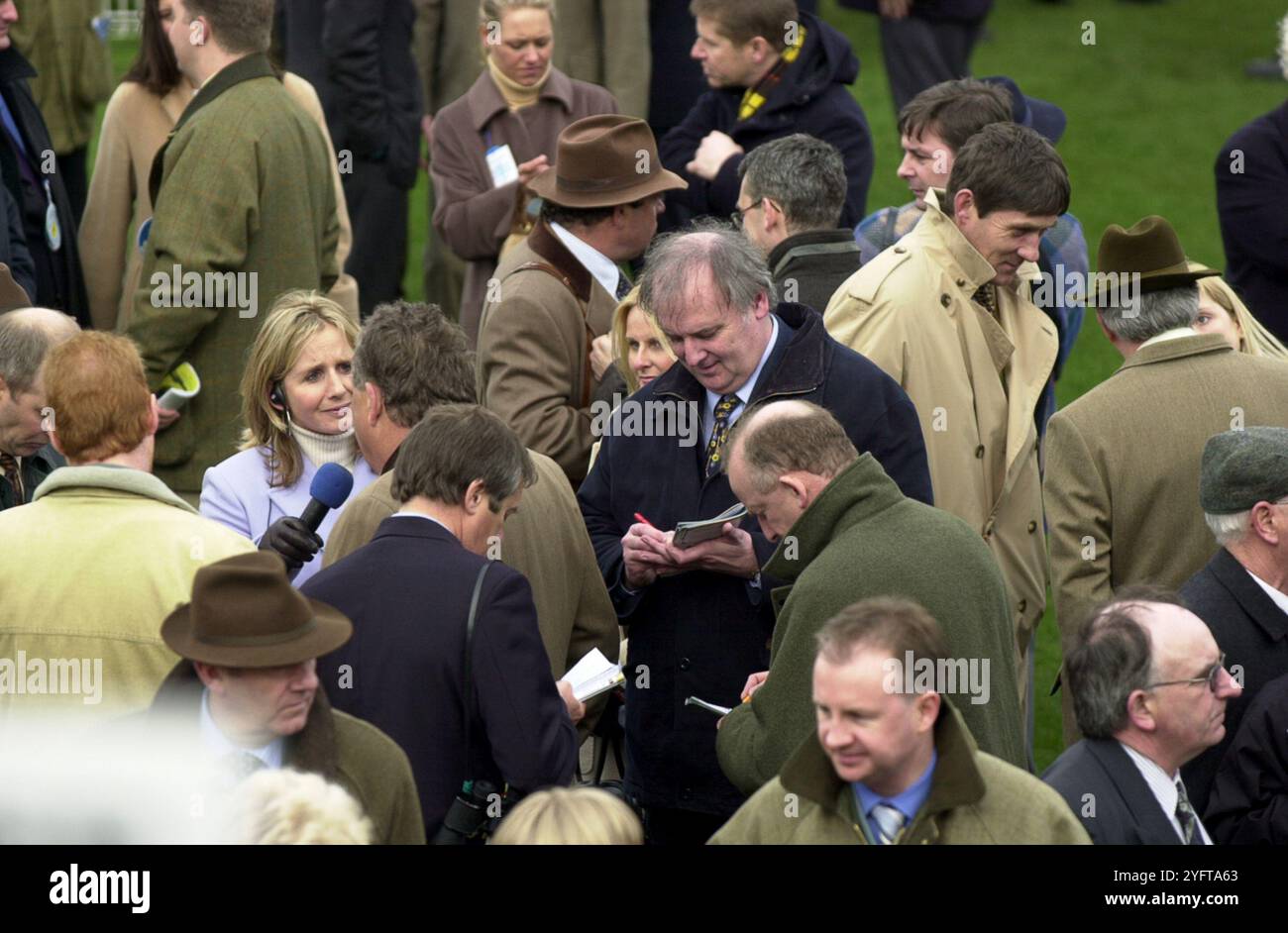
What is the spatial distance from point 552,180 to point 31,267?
7.03 feet

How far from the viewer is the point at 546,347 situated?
6461 millimetres

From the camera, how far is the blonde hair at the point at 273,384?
581 cm

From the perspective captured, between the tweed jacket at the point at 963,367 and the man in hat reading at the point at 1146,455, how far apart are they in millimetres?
420

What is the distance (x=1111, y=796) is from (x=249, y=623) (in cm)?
189

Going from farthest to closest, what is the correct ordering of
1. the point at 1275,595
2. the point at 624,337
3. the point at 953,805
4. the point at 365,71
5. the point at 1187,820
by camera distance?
the point at 365,71, the point at 624,337, the point at 1275,595, the point at 1187,820, the point at 953,805

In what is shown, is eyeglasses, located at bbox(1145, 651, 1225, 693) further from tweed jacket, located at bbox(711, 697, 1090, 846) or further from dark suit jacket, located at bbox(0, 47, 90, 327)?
dark suit jacket, located at bbox(0, 47, 90, 327)

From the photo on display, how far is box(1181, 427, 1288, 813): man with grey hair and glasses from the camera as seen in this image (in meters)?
5.07

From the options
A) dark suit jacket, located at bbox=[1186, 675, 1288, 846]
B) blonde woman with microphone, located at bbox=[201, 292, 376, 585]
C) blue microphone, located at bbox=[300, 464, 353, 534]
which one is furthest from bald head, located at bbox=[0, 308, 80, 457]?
dark suit jacket, located at bbox=[1186, 675, 1288, 846]

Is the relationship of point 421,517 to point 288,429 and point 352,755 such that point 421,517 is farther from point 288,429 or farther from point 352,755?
point 288,429

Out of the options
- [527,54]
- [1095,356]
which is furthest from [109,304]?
[1095,356]

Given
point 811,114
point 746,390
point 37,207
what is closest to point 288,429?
point 746,390

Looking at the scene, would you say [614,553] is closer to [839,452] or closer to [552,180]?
[839,452]

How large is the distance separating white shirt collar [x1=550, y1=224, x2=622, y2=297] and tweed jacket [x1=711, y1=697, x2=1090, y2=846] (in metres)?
2.83

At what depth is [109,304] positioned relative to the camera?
780cm
